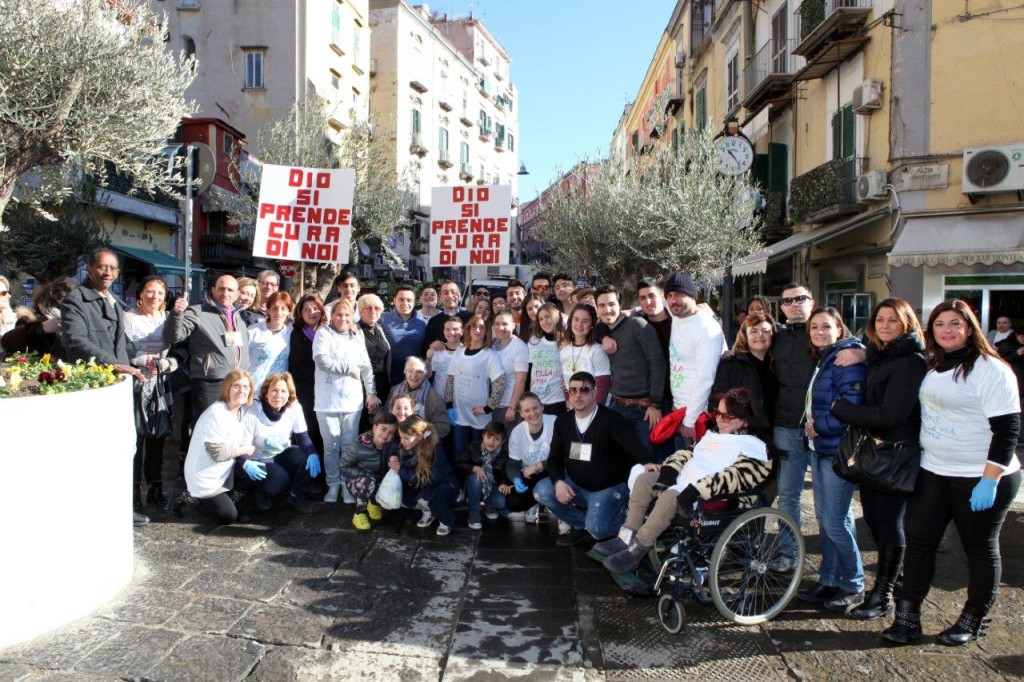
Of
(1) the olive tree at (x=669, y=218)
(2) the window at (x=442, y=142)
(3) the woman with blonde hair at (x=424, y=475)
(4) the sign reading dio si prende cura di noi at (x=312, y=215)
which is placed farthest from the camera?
(2) the window at (x=442, y=142)

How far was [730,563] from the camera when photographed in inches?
164

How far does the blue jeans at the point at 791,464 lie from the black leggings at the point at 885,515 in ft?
1.54

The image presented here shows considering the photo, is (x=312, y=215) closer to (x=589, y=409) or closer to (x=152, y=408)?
(x=152, y=408)

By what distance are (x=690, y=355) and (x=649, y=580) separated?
5.18 ft

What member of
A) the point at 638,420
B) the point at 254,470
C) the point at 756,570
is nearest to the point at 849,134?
the point at 638,420

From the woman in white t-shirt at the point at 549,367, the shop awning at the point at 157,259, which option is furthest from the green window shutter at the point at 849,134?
the shop awning at the point at 157,259

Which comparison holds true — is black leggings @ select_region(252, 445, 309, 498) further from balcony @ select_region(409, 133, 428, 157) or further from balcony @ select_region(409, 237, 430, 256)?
balcony @ select_region(409, 237, 430, 256)

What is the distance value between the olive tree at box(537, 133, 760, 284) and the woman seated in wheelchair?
13552mm

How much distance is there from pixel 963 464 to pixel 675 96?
3181 centimetres

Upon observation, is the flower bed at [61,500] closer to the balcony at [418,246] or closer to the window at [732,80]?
the window at [732,80]

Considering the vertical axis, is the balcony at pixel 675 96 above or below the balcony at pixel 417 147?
above

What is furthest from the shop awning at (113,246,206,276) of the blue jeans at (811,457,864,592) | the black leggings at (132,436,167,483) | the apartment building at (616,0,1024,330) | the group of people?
the blue jeans at (811,457,864,592)

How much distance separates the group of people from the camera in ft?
A: 12.4

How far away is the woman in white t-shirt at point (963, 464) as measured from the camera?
355cm
